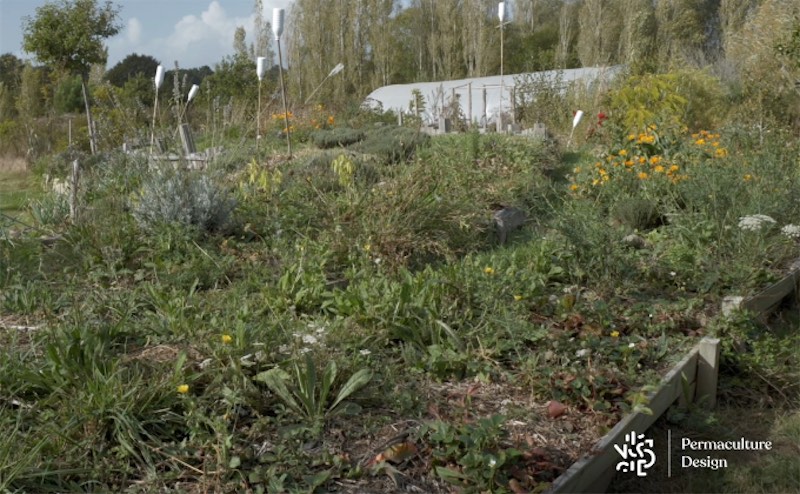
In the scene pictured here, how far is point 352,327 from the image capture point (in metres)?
4.03

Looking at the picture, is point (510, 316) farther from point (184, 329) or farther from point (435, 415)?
point (184, 329)

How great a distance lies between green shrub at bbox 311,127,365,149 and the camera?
11.9 meters

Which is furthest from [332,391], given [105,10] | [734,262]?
[105,10]

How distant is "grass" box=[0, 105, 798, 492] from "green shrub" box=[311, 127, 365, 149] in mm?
4650

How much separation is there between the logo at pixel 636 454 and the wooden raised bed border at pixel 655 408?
0.03 m

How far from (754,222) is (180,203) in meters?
3.78

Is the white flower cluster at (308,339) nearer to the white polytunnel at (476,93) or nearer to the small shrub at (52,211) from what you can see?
the small shrub at (52,211)

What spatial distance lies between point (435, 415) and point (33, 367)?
5.28 feet

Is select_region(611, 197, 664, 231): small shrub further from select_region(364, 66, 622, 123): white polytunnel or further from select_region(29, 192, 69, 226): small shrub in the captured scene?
select_region(364, 66, 622, 123): white polytunnel

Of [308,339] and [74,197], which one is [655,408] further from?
[74,197]

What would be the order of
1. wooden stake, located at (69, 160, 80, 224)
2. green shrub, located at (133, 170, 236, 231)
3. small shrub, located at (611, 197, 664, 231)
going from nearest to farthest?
green shrub, located at (133, 170, 236, 231), wooden stake, located at (69, 160, 80, 224), small shrub, located at (611, 197, 664, 231)

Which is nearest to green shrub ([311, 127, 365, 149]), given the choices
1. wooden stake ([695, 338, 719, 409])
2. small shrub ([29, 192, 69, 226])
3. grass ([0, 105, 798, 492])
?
grass ([0, 105, 798, 492])

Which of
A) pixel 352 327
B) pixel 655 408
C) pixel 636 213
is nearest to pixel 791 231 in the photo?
pixel 636 213

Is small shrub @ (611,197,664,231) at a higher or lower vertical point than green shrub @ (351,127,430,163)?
lower
